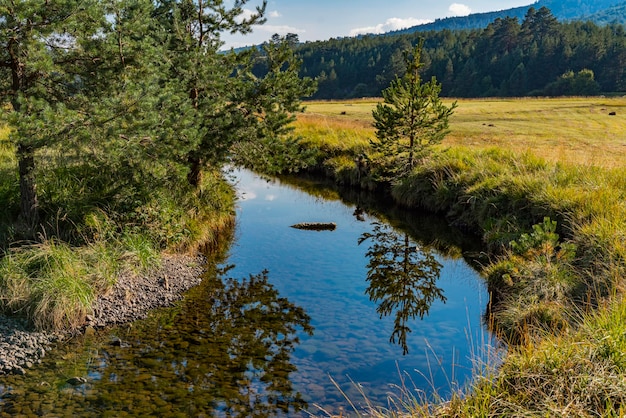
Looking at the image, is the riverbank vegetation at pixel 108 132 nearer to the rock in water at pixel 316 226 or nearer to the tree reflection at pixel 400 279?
the rock in water at pixel 316 226

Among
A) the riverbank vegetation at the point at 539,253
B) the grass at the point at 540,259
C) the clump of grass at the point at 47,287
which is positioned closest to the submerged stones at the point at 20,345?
the clump of grass at the point at 47,287

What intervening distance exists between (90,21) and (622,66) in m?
105

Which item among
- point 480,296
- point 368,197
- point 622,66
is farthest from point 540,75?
point 480,296

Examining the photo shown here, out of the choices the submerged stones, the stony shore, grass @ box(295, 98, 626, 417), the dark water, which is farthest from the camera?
the stony shore

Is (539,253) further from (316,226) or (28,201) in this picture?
(28,201)

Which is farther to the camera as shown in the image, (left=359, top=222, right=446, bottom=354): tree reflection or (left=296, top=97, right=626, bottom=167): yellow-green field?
(left=296, top=97, right=626, bottom=167): yellow-green field

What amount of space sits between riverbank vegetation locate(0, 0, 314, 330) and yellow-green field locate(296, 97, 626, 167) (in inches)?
352

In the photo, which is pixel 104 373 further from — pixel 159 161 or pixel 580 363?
pixel 580 363

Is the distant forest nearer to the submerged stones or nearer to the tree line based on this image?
the tree line

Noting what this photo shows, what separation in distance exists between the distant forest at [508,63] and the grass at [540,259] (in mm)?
69719

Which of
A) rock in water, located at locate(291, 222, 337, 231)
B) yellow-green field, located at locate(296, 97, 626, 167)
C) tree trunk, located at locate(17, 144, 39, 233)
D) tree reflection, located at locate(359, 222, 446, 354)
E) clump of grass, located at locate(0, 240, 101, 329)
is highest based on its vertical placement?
yellow-green field, located at locate(296, 97, 626, 167)

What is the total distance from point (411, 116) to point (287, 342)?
40.1ft

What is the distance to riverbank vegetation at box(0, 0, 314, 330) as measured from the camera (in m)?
8.26

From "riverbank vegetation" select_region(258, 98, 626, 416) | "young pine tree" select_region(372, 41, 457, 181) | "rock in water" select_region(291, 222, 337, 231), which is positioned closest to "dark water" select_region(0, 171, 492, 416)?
"riverbank vegetation" select_region(258, 98, 626, 416)
